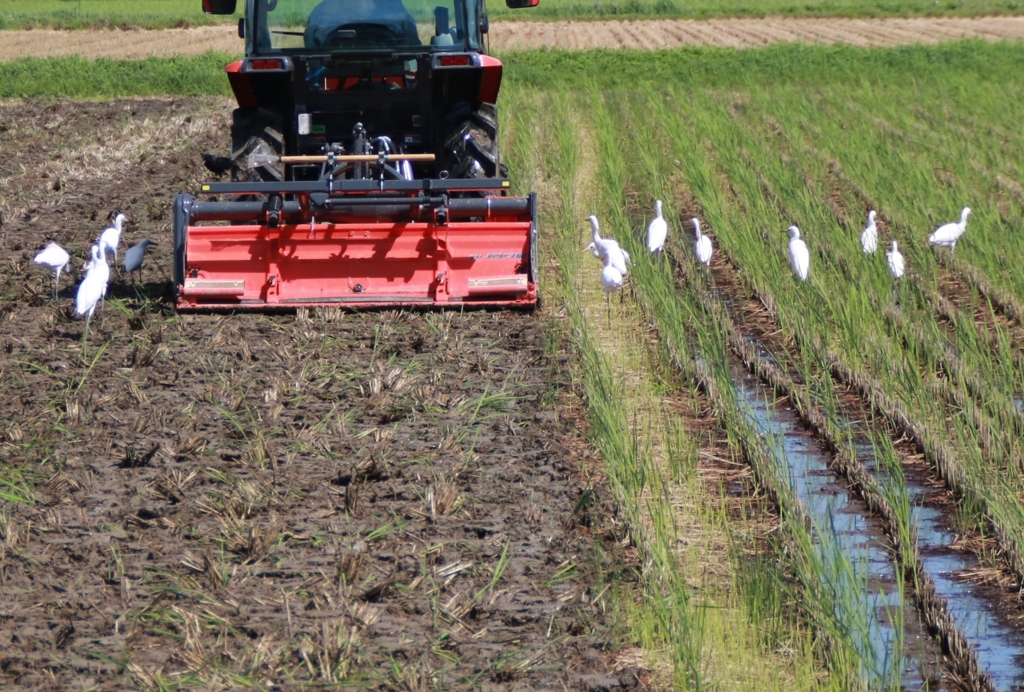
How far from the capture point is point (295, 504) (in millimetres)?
4316

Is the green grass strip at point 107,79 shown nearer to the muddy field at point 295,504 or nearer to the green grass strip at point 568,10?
the green grass strip at point 568,10

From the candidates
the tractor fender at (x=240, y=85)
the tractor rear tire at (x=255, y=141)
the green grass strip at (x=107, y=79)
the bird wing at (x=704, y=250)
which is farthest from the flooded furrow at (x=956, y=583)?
the green grass strip at (x=107, y=79)

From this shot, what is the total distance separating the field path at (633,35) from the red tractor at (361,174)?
61.5 ft

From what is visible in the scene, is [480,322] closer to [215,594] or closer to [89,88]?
[215,594]

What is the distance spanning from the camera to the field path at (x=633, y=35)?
28.2 meters

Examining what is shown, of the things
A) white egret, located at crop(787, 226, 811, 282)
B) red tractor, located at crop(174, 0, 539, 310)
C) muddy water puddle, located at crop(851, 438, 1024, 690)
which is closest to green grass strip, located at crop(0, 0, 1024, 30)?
red tractor, located at crop(174, 0, 539, 310)

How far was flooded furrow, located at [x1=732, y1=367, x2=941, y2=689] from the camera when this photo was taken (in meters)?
3.37

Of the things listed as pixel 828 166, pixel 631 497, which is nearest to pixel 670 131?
pixel 828 166

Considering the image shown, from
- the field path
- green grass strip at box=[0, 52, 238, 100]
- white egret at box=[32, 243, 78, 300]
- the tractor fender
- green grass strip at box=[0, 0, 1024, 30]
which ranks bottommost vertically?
green grass strip at box=[0, 0, 1024, 30]

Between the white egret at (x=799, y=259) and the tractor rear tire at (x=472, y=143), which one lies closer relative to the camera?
the white egret at (x=799, y=259)

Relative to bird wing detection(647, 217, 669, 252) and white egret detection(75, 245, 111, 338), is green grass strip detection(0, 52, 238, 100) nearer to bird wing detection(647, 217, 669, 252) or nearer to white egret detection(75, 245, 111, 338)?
bird wing detection(647, 217, 669, 252)

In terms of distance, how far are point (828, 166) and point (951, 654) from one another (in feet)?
29.8

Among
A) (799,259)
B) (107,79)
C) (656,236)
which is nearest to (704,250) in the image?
(656,236)

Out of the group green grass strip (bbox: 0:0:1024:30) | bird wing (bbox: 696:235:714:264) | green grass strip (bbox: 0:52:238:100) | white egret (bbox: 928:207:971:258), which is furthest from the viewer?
green grass strip (bbox: 0:0:1024:30)
